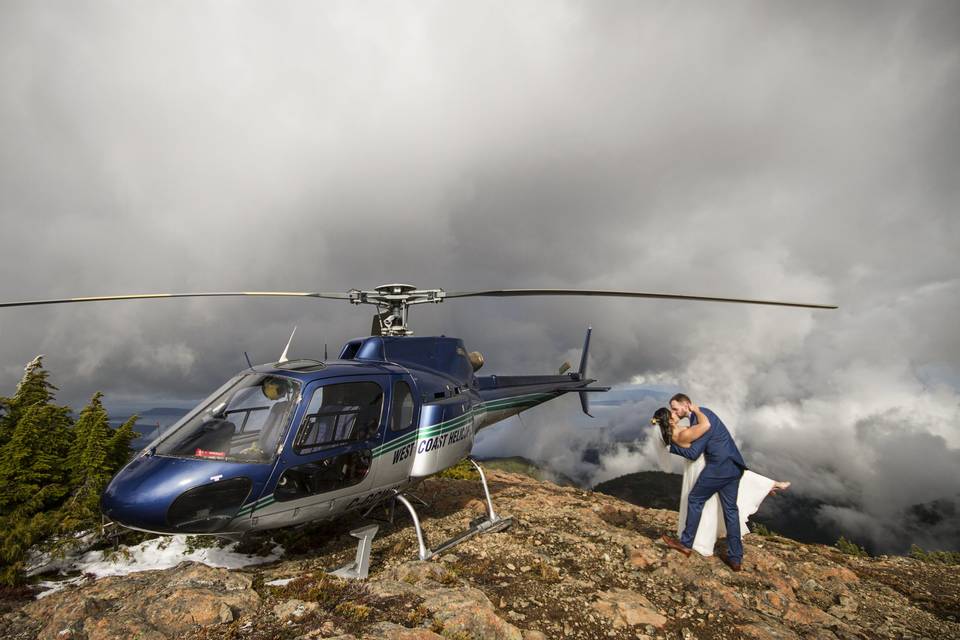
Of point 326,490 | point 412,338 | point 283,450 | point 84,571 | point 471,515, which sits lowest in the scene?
point 84,571

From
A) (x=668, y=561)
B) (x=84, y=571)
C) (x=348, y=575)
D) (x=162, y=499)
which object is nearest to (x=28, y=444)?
(x=84, y=571)

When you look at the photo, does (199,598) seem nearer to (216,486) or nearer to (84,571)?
(216,486)

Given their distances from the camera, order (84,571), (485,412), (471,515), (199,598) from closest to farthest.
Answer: (199,598), (84,571), (471,515), (485,412)

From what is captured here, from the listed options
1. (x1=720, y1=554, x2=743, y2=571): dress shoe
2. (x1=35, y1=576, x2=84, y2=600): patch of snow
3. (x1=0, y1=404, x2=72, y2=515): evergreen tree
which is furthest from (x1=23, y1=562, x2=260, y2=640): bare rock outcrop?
(x1=0, y1=404, x2=72, y2=515): evergreen tree

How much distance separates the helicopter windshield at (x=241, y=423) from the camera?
525 cm

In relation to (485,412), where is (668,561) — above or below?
below

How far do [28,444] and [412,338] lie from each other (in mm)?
13755

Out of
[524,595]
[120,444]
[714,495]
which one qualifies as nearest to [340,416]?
[524,595]

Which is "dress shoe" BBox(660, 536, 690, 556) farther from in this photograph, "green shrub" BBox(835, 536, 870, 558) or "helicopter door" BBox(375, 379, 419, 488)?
"green shrub" BBox(835, 536, 870, 558)

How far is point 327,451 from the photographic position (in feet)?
19.0

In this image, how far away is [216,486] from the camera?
4.98 m

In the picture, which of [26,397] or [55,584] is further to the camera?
[26,397]

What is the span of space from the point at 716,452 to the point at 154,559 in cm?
1049

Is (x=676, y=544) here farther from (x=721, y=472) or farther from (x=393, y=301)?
(x=393, y=301)
